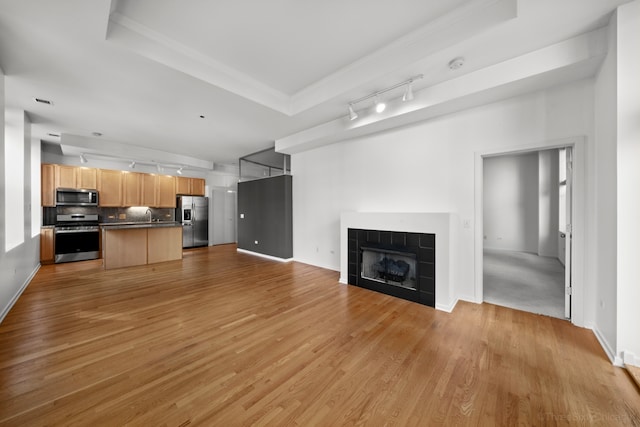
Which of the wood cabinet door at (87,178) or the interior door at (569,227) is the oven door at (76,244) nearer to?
the wood cabinet door at (87,178)

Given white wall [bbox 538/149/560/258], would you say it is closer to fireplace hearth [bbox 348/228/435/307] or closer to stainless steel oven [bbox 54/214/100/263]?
fireplace hearth [bbox 348/228/435/307]

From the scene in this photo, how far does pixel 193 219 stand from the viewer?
25.7 ft

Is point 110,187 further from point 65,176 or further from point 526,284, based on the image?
point 526,284

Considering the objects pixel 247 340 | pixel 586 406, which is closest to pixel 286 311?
pixel 247 340

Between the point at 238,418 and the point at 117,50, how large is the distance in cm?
342

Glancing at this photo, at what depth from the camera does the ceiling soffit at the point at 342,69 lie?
6.83 feet

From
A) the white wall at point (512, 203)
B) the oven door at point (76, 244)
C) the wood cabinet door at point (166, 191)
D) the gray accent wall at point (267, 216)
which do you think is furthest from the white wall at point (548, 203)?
the oven door at point (76, 244)

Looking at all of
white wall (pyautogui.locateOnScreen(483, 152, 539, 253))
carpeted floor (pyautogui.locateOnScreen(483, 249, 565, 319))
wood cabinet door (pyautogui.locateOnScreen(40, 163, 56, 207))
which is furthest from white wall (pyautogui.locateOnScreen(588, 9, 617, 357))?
wood cabinet door (pyautogui.locateOnScreen(40, 163, 56, 207))

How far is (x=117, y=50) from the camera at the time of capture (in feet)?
7.57

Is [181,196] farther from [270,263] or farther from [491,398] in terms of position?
[491,398]

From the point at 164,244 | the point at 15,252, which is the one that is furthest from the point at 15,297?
the point at 164,244

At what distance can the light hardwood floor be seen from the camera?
1453mm

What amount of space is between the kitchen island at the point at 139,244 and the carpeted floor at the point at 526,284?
6.78m

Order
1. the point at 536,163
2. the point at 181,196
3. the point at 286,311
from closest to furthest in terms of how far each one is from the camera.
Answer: the point at 286,311 < the point at 536,163 < the point at 181,196
